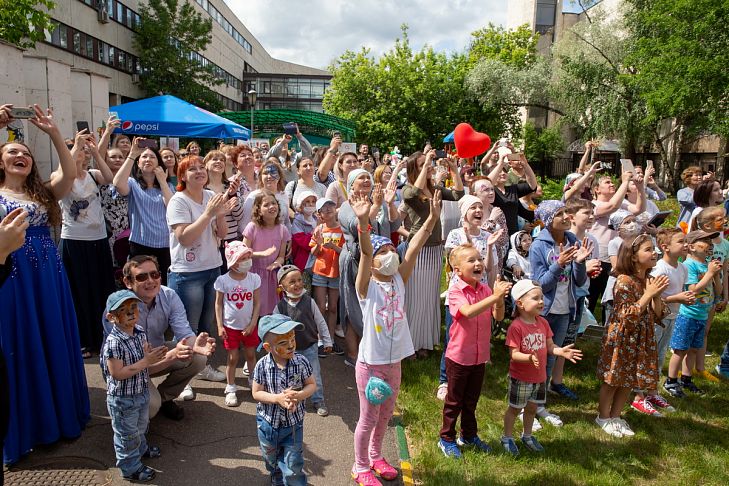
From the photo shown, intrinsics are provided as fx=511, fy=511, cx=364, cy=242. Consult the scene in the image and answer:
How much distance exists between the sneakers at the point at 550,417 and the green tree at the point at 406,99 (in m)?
28.1

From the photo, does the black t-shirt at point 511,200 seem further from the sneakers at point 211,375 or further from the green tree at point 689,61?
the green tree at point 689,61

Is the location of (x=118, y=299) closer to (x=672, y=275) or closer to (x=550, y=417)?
(x=550, y=417)

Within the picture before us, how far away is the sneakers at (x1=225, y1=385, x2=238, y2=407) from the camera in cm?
440

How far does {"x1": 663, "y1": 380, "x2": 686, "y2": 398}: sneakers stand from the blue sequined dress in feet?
17.3

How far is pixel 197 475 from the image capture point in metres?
3.43

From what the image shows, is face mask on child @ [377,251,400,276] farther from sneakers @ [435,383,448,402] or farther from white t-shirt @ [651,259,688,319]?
white t-shirt @ [651,259,688,319]

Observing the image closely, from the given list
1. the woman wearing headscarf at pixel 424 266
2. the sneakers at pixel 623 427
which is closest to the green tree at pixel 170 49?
the woman wearing headscarf at pixel 424 266

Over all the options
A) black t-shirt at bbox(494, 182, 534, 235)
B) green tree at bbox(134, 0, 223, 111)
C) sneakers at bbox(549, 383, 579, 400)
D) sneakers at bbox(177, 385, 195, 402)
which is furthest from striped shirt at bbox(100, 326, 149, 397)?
green tree at bbox(134, 0, 223, 111)

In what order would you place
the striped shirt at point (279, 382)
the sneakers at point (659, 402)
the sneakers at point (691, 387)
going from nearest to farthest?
the striped shirt at point (279, 382) → the sneakers at point (659, 402) → the sneakers at point (691, 387)

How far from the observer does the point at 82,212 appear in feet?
15.7

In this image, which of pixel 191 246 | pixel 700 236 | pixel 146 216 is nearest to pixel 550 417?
pixel 700 236

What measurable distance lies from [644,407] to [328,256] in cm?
334

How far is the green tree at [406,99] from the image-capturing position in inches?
1254

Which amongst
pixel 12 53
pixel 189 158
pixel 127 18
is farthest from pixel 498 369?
pixel 127 18
